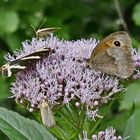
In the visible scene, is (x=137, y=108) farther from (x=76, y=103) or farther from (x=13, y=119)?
(x=13, y=119)

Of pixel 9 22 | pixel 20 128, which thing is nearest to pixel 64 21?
pixel 9 22

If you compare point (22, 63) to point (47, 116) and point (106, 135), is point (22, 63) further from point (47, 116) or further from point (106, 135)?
point (106, 135)

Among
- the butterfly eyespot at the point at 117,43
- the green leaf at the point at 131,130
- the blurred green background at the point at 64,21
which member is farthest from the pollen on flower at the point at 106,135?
the blurred green background at the point at 64,21

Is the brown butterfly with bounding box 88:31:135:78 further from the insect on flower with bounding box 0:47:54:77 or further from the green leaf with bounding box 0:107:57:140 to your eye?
the green leaf with bounding box 0:107:57:140

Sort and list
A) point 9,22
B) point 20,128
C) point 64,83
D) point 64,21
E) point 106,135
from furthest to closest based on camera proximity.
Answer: point 64,21 → point 9,22 → point 64,83 → point 106,135 → point 20,128

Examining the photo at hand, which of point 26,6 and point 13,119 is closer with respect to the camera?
point 13,119

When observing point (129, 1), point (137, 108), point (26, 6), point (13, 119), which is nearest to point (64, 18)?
point (26, 6)

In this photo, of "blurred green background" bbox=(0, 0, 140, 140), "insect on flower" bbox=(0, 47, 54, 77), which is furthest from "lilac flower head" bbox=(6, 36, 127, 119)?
"blurred green background" bbox=(0, 0, 140, 140)
